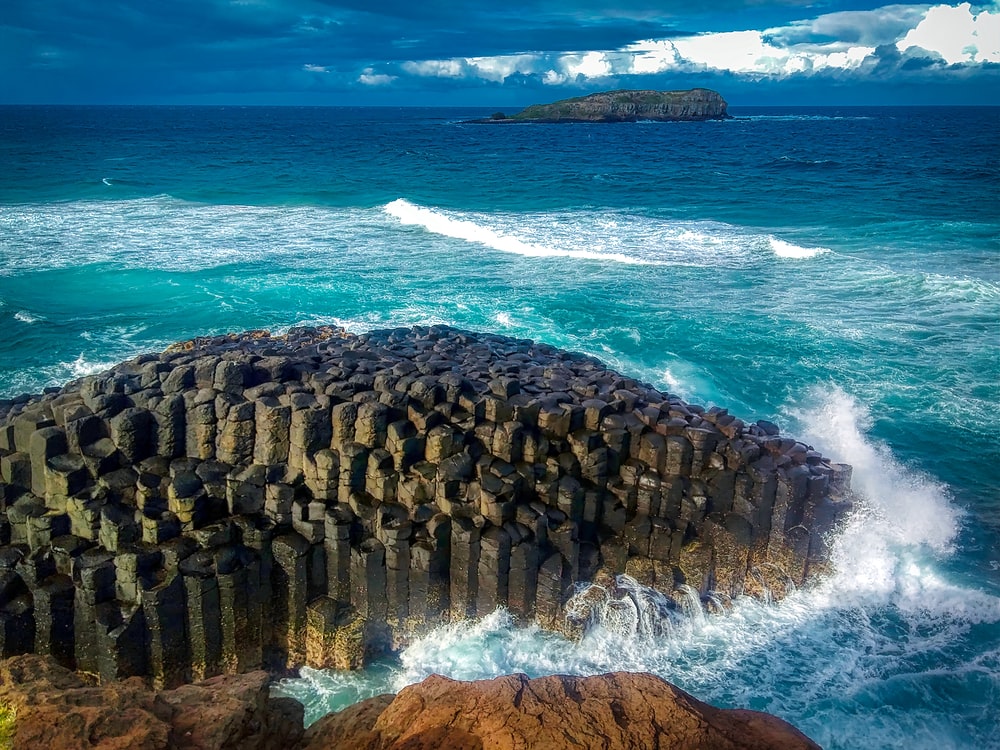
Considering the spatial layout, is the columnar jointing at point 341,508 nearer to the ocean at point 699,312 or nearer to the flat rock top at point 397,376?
the flat rock top at point 397,376

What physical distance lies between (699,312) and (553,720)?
21585mm

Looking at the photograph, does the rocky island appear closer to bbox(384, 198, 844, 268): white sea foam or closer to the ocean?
the ocean

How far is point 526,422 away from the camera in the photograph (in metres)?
12.5

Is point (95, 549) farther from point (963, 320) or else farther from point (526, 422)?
point (963, 320)

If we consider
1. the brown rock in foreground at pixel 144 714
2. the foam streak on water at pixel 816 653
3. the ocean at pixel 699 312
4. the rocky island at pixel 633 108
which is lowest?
the foam streak on water at pixel 816 653

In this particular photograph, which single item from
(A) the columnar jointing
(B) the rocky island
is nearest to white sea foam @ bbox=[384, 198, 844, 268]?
(A) the columnar jointing

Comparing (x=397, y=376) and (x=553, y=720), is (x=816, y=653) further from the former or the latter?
(x=397, y=376)

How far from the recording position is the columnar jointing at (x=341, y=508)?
10547mm

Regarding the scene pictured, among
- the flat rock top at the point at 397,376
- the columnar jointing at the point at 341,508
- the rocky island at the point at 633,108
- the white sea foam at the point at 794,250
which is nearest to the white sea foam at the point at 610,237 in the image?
the white sea foam at the point at 794,250

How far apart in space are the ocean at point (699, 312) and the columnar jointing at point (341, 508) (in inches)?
29.4

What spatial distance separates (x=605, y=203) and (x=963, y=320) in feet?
85.0

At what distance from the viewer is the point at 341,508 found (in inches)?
450

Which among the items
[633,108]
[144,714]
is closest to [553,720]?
[144,714]

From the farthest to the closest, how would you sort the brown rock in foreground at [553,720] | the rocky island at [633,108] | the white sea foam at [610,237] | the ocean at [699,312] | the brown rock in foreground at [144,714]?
the rocky island at [633,108]
the white sea foam at [610,237]
the ocean at [699,312]
the brown rock in foreground at [144,714]
the brown rock in foreground at [553,720]
